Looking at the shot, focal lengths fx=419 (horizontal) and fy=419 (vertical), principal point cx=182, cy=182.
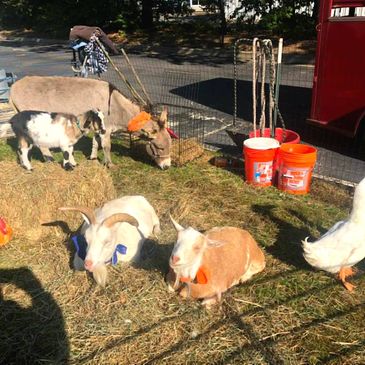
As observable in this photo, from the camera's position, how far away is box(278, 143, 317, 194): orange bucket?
6.72 meters

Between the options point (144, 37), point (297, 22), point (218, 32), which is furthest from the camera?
point (144, 37)

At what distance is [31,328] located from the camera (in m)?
4.26

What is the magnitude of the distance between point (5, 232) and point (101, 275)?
6.73 ft

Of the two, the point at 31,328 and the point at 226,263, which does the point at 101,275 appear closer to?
the point at 31,328

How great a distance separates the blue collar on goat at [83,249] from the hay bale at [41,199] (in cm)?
137

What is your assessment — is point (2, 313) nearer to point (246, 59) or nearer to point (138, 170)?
point (138, 170)

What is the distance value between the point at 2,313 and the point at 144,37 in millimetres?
26990

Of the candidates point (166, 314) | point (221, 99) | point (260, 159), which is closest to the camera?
point (166, 314)

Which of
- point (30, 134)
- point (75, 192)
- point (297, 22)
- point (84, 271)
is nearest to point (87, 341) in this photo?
point (84, 271)

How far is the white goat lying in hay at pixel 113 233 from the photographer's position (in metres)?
4.32

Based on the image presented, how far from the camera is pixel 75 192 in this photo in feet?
19.7

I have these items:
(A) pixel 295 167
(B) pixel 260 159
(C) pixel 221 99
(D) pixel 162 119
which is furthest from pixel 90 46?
(A) pixel 295 167

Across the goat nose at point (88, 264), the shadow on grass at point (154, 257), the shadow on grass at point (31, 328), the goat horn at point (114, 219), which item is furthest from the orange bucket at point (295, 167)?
the shadow on grass at point (31, 328)

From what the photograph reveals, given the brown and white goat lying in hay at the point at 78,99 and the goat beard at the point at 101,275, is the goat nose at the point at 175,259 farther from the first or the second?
the brown and white goat lying in hay at the point at 78,99
